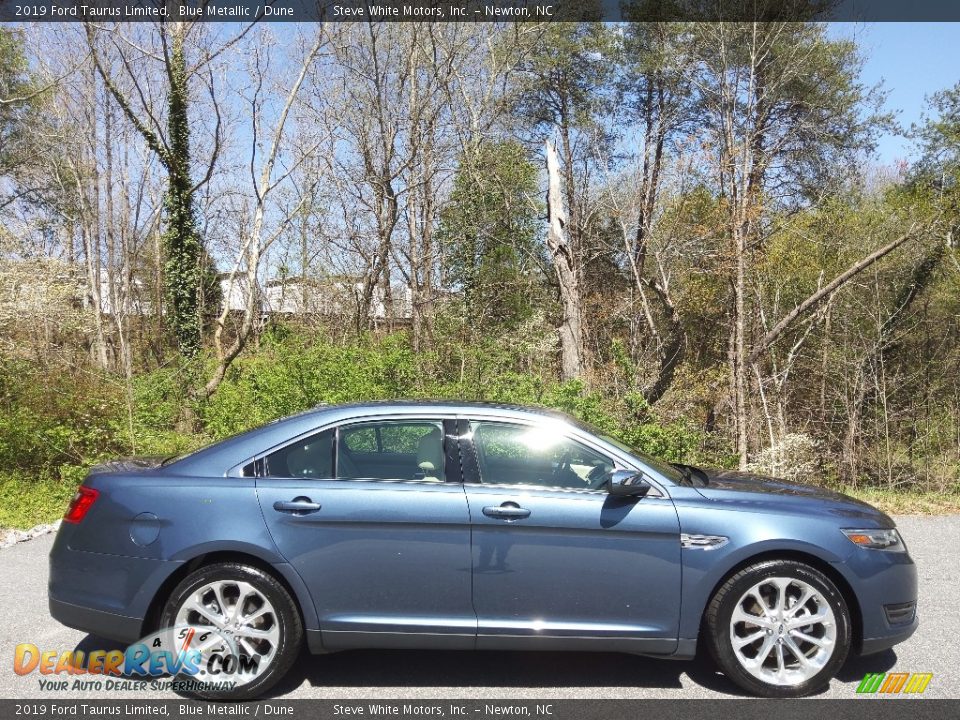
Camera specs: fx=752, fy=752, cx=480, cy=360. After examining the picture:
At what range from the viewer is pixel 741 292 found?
17.6m

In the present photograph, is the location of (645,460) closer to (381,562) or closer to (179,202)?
(381,562)

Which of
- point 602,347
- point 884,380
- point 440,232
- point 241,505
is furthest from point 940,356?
point 241,505

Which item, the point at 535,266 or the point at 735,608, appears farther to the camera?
the point at 535,266

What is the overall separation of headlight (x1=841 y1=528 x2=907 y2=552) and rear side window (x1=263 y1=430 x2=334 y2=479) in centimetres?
286

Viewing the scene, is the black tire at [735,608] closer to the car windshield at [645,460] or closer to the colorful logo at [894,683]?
the colorful logo at [894,683]

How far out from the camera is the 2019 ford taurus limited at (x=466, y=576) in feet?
12.9

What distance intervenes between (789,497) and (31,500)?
29.8ft

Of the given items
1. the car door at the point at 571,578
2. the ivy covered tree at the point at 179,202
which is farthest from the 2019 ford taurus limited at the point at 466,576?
the ivy covered tree at the point at 179,202

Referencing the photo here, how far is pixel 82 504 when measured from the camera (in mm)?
4141

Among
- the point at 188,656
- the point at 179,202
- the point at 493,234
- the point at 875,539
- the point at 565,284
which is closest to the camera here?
the point at 188,656

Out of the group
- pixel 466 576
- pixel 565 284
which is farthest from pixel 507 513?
pixel 565 284

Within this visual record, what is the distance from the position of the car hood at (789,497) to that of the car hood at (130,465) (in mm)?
3177

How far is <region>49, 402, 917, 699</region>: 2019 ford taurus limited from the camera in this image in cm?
393

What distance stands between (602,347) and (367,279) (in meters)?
8.00
